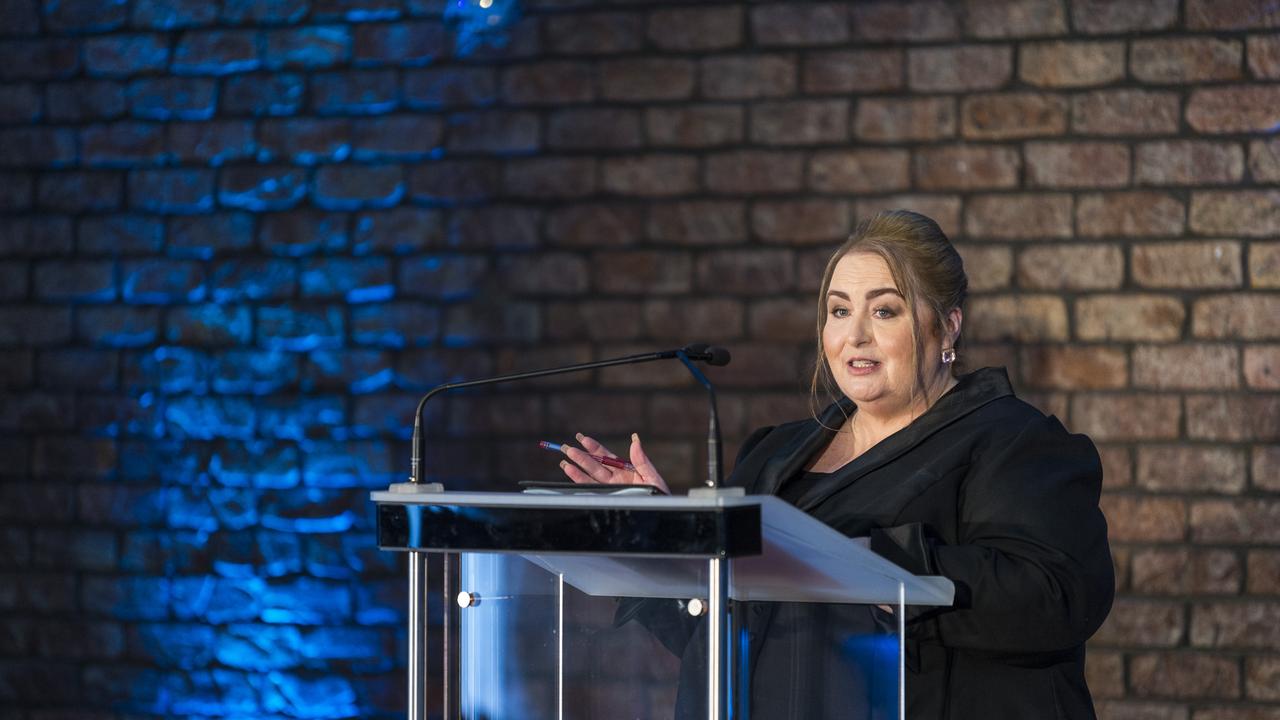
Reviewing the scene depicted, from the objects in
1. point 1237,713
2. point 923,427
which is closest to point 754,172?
point 923,427

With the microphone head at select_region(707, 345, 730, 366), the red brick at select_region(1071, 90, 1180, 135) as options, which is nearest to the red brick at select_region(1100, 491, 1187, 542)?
the red brick at select_region(1071, 90, 1180, 135)

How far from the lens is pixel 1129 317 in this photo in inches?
124

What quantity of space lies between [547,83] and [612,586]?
2.07 meters

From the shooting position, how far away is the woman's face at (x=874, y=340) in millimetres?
2146

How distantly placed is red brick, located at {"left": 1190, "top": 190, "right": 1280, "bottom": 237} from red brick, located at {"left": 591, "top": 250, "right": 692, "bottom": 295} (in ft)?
3.83

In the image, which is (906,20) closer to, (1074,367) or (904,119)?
(904,119)

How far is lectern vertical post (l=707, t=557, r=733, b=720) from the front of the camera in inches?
57.1

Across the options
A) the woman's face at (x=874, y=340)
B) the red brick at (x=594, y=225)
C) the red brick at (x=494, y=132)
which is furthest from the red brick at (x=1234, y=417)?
the red brick at (x=494, y=132)

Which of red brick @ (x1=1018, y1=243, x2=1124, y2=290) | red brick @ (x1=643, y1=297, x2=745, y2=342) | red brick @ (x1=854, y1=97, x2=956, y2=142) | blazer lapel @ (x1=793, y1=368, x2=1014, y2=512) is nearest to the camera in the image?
blazer lapel @ (x1=793, y1=368, x2=1014, y2=512)

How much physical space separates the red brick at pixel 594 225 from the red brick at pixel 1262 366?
142cm

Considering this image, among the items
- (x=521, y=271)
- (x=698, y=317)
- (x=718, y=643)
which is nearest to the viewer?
(x=718, y=643)

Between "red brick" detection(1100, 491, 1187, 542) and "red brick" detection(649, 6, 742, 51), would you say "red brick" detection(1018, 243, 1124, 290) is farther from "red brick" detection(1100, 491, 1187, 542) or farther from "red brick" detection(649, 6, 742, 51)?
"red brick" detection(649, 6, 742, 51)

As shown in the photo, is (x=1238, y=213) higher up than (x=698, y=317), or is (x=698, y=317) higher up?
(x=1238, y=213)

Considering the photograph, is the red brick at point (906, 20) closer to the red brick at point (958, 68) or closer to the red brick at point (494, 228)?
the red brick at point (958, 68)
